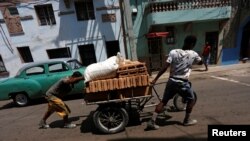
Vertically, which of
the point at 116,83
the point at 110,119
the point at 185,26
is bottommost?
the point at 110,119

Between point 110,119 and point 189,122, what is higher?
point 110,119

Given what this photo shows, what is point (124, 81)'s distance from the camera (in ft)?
13.7

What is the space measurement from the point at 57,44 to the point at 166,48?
23.8ft

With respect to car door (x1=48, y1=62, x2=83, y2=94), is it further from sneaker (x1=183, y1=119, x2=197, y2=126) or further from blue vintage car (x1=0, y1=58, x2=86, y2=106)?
sneaker (x1=183, y1=119, x2=197, y2=126)

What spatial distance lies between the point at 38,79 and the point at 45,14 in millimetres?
6450

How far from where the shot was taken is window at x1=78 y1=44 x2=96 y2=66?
43.0ft

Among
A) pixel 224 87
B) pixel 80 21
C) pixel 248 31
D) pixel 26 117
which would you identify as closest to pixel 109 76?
pixel 26 117

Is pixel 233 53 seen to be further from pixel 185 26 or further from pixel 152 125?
pixel 152 125

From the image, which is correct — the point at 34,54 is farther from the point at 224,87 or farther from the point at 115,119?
the point at 224,87

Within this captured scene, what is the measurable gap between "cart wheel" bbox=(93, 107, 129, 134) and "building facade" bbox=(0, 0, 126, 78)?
29.1 feet

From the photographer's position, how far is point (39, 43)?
41.9ft

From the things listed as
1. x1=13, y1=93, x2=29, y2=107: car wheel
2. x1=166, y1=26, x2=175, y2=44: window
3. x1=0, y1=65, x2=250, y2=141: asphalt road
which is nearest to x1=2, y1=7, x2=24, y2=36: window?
x1=13, y1=93, x2=29, y2=107: car wheel

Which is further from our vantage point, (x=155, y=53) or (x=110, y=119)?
(x=155, y=53)

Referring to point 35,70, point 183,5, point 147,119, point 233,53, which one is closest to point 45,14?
point 35,70
